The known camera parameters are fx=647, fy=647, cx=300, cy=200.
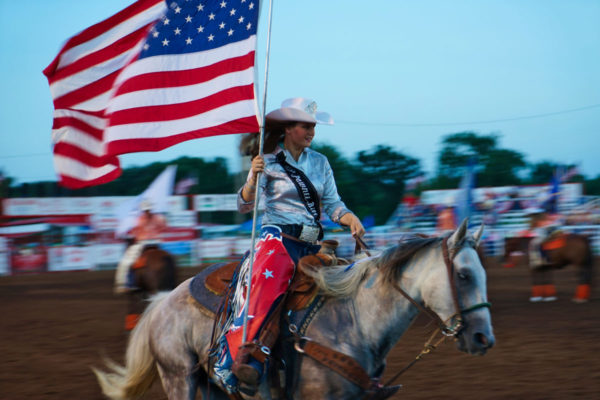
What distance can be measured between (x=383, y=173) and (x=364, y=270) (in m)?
58.7

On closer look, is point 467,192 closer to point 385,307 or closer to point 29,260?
point 385,307

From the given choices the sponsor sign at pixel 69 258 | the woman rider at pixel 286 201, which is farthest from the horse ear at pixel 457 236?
the sponsor sign at pixel 69 258

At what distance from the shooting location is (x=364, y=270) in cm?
390

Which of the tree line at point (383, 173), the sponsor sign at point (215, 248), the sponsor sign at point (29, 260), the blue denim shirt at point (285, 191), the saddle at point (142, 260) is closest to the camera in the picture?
the blue denim shirt at point (285, 191)

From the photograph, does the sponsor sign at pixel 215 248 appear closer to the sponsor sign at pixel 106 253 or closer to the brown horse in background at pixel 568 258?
the sponsor sign at pixel 106 253

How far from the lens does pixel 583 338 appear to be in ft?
30.7

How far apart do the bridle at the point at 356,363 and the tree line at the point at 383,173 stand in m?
49.7

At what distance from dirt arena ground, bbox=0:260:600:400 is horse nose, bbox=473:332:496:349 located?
10.9 ft

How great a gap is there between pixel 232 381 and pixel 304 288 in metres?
0.69

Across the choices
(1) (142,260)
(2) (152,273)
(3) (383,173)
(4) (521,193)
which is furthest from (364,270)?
(3) (383,173)

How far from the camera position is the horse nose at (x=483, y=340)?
339 centimetres

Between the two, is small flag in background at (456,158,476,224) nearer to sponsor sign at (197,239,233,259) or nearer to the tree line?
sponsor sign at (197,239,233,259)

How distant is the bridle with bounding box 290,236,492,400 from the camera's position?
3.47 metres

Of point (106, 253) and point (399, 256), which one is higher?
point (399, 256)
